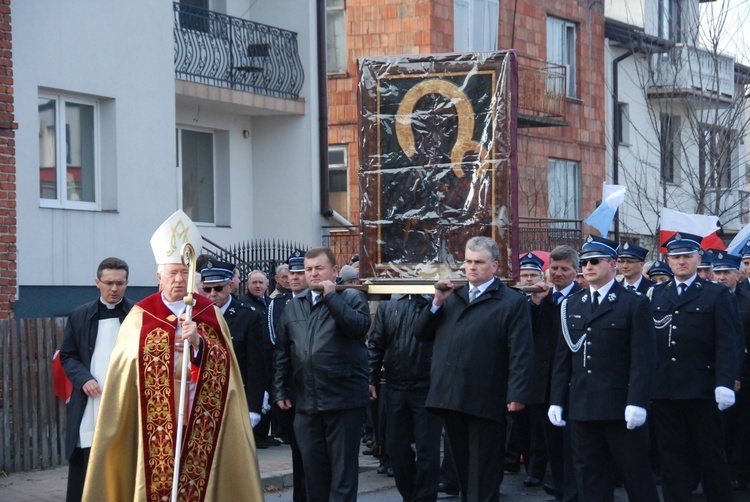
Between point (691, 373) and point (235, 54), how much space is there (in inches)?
472

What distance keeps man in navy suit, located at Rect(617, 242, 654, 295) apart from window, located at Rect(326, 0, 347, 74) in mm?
14074

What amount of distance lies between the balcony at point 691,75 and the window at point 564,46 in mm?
1829

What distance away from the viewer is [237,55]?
66.9 ft

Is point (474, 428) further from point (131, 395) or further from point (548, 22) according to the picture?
point (548, 22)

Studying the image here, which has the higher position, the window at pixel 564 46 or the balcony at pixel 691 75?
the window at pixel 564 46

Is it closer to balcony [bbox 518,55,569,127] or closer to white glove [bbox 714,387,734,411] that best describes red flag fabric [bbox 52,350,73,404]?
white glove [bbox 714,387,734,411]

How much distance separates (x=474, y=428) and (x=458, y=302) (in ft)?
3.11

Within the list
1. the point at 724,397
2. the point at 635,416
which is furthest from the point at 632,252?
the point at 635,416

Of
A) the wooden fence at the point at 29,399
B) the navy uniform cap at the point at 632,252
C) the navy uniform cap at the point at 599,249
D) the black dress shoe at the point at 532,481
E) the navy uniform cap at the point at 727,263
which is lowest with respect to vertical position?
the black dress shoe at the point at 532,481

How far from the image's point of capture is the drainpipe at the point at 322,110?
2131cm

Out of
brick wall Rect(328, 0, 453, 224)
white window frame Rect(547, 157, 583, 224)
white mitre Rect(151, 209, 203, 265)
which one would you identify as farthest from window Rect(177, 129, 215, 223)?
white mitre Rect(151, 209, 203, 265)

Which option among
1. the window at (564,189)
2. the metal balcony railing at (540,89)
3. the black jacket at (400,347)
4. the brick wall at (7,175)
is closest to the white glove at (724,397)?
the black jacket at (400,347)

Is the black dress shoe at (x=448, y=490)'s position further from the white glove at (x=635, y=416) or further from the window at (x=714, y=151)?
the window at (x=714, y=151)

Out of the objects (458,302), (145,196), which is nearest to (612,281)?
(458,302)
